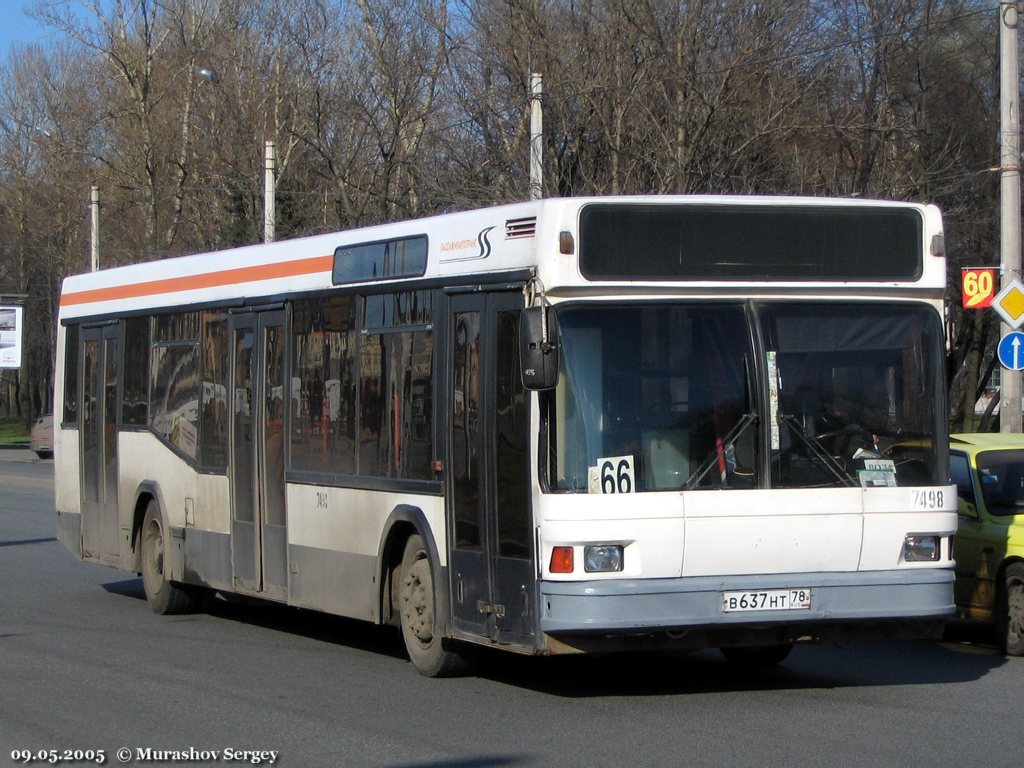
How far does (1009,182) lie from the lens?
688 inches

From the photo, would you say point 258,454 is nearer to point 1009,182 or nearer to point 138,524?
point 138,524

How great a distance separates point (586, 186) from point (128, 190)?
836 inches

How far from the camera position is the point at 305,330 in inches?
442

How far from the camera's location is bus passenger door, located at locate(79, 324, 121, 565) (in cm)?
1438

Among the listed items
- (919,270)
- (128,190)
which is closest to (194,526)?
(919,270)

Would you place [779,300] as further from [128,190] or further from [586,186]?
[128,190]

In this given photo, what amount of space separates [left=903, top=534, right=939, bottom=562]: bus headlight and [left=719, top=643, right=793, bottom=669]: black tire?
5.34 ft

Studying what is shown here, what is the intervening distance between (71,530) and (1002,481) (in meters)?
8.69

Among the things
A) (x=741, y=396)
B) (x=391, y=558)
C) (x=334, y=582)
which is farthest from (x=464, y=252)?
(x=334, y=582)

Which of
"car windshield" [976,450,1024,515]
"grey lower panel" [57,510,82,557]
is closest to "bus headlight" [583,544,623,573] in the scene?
"car windshield" [976,450,1024,515]

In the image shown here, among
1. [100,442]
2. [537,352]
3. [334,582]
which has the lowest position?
[334,582]

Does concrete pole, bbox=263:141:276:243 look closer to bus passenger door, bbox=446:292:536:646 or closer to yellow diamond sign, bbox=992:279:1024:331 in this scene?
yellow diamond sign, bbox=992:279:1024:331

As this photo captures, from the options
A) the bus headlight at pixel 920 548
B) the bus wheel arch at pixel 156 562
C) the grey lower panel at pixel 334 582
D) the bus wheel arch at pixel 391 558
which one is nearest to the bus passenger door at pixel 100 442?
the bus wheel arch at pixel 156 562

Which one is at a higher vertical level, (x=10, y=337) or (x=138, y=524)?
(x=10, y=337)
